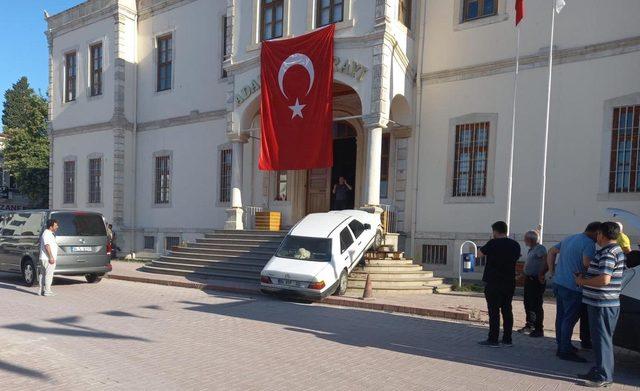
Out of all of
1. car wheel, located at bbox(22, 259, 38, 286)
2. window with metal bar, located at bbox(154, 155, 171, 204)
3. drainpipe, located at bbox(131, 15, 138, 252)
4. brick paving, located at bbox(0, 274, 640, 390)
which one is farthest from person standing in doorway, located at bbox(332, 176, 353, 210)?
drainpipe, located at bbox(131, 15, 138, 252)

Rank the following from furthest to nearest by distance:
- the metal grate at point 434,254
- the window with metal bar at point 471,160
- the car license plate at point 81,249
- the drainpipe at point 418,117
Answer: the drainpipe at point 418,117, the metal grate at point 434,254, the window with metal bar at point 471,160, the car license plate at point 81,249

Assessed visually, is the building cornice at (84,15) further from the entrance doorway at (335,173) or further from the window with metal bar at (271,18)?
the entrance doorway at (335,173)

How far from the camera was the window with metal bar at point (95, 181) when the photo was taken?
23020 mm

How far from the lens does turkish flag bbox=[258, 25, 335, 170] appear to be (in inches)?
572

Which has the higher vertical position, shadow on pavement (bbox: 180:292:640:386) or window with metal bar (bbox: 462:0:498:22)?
window with metal bar (bbox: 462:0:498:22)

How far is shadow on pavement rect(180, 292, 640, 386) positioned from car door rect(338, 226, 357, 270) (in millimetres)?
1454

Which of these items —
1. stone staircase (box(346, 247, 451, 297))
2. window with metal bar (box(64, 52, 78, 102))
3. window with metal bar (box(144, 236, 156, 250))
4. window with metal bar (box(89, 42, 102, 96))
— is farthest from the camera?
window with metal bar (box(64, 52, 78, 102))

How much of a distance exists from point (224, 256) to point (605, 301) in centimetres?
1125

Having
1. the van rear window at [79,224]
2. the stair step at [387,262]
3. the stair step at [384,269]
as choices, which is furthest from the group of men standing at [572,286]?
the van rear window at [79,224]

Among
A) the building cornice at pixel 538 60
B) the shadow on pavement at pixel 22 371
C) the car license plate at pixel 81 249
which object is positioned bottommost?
the shadow on pavement at pixel 22 371

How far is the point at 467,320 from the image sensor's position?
910cm

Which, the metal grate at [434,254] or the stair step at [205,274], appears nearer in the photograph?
the stair step at [205,274]

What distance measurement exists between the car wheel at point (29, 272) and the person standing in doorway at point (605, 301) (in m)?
11.7

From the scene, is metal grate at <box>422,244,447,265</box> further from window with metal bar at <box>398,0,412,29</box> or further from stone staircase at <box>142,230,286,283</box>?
window with metal bar at <box>398,0,412,29</box>
